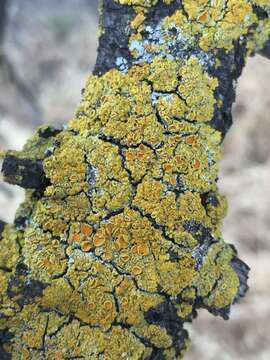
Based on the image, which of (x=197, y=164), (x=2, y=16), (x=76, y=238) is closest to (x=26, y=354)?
(x=76, y=238)

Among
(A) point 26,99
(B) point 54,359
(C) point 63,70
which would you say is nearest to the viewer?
(B) point 54,359

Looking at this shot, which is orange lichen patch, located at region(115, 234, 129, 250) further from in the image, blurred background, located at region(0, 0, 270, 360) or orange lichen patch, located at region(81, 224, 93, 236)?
blurred background, located at region(0, 0, 270, 360)

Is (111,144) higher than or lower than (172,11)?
lower

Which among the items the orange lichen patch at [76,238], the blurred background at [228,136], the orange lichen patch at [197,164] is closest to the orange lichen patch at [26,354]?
the orange lichen patch at [76,238]

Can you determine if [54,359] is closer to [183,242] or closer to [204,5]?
[183,242]

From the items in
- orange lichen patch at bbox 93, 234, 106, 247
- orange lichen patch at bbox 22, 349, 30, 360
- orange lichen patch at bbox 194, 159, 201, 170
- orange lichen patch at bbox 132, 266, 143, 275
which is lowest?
orange lichen patch at bbox 22, 349, 30, 360

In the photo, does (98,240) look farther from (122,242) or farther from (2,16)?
(2,16)

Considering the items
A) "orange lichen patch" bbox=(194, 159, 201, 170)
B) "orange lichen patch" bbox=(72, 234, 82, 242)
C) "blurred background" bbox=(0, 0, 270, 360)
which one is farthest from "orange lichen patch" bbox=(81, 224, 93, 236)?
"blurred background" bbox=(0, 0, 270, 360)

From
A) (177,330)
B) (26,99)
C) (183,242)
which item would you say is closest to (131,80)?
(183,242)
